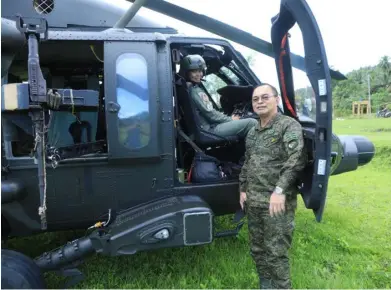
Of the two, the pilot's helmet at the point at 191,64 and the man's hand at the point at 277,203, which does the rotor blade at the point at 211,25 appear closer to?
the pilot's helmet at the point at 191,64

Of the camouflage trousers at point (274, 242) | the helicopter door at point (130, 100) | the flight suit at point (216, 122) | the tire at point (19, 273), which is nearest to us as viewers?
the tire at point (19, 273)

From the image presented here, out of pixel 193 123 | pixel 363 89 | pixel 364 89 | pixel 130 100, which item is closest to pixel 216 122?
pixel 193 123

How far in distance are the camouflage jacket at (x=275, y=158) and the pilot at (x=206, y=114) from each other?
56cm

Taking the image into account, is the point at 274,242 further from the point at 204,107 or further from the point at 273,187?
the point at 204,107

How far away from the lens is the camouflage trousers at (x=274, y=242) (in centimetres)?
287

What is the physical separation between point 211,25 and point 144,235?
2331 millimetres

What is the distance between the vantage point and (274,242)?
9.45 feet

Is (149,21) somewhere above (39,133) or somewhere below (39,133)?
above

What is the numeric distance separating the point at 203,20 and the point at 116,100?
4.75 feet

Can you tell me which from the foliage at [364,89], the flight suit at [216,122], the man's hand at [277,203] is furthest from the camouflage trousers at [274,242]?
the foliage at [364,89]

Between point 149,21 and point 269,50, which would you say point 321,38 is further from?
point 149,21

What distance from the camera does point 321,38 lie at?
2.79 m

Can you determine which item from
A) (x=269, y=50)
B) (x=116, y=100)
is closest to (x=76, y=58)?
(x=116, y=100)

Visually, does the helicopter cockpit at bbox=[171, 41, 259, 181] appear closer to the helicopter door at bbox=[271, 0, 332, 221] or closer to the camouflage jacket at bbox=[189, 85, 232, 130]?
the camouflage jacket at bbox=[189, 85, 232, 130]
